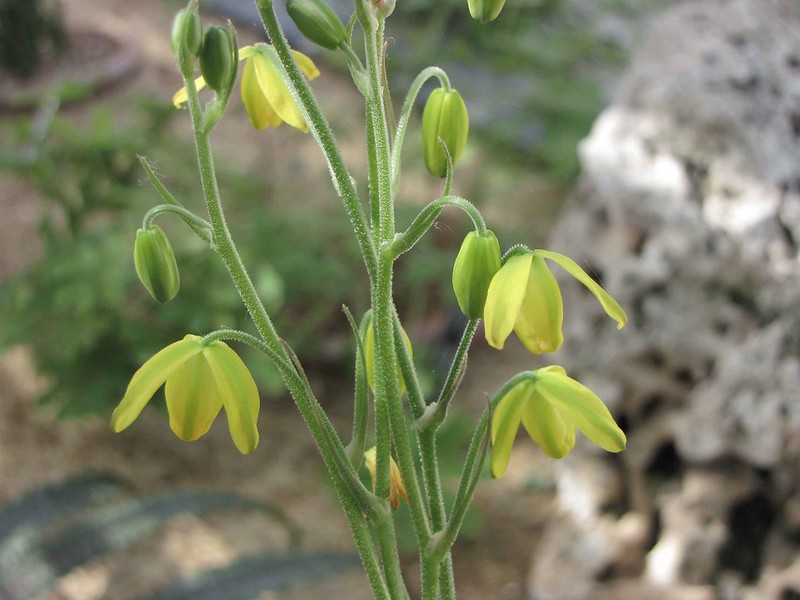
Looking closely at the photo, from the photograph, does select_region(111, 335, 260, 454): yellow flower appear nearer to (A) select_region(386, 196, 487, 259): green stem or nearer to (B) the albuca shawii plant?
(B) the albuca shawii plant

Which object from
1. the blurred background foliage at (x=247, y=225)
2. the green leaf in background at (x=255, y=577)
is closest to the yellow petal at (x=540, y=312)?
the green leaf in background at (x=255, y=577)

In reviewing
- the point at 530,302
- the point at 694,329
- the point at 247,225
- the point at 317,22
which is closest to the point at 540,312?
the point at 530,302

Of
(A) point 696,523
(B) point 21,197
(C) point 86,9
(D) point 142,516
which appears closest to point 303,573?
(D) point 142,516

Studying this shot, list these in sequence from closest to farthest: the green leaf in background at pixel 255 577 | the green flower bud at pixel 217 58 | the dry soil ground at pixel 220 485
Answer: the green flower bud at pixel 217 58 → the green leaf in background at pixel 255 577 → the dry soil ground at pixel 220 485

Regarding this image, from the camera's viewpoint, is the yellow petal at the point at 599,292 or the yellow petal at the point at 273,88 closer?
the yellow petal at the point at 599,292

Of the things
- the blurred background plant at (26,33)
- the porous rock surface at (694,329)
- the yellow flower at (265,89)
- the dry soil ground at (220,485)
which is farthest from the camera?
the blurred background plant at (26,33)

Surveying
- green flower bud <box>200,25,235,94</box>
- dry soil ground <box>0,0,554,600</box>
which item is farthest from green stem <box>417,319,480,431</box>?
dry soil ground <box>0,0,554,600</box>

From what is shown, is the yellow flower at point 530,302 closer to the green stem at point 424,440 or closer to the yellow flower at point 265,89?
the green stem at point 424,440

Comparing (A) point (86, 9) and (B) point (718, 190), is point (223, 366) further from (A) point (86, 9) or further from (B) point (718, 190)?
(A) point (86, 9)
